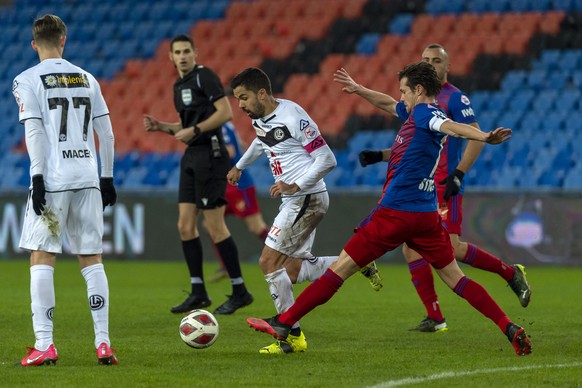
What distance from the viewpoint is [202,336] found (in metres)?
6.85

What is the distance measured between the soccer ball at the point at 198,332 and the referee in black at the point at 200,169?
2.30 m

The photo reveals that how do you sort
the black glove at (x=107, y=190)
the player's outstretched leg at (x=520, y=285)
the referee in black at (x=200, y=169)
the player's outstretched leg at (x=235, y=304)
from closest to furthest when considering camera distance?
the black glove at (x=107, y=190), the player's outstretched leg at (x=520, y=285), the player's outstretched leg at (x=235, y=304), the referee in black at (x=200, y=169)

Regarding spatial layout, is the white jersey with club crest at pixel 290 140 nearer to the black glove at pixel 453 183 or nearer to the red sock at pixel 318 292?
the red sock at pixel 318 292

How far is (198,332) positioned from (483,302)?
1764mm

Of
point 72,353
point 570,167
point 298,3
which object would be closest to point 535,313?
point 72,353

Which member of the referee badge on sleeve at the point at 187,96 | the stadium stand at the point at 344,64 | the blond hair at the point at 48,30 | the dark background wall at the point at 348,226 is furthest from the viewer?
the stadium stand at the point at 344,64

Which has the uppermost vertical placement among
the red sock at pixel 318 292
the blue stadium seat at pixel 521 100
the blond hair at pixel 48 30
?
the blue stadium seat at pixel 521 100

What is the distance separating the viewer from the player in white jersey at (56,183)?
6254mm

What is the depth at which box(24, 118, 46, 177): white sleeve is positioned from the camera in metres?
6.19

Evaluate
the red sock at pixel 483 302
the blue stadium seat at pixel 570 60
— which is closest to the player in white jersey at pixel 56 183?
the red sock at pixel 483 302

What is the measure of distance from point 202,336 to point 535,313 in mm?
3524

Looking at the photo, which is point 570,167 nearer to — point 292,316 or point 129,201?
point 129,201

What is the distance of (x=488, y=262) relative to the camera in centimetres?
816

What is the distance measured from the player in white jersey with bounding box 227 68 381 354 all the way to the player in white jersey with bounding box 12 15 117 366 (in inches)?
46.1
